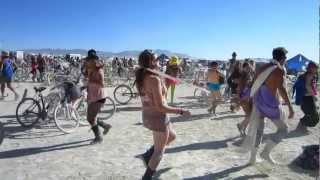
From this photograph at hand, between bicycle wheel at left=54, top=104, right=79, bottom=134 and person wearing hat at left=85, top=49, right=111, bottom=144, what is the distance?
1.38 m

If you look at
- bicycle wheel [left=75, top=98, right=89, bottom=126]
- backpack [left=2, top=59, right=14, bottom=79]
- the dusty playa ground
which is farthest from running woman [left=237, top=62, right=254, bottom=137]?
backpack [left=2, top=59, right=14, bottom=79]

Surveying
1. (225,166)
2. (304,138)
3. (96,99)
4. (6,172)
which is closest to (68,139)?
(96,99)

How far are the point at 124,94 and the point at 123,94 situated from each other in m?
0.05

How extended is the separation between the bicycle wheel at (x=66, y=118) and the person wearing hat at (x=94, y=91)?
1377 millimetres

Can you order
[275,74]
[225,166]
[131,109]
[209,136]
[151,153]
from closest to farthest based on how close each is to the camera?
[151,153], [275,74], [225,166], [209,136], [131,109]

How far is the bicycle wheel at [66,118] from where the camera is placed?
32.4 feet

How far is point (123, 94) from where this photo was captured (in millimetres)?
16406

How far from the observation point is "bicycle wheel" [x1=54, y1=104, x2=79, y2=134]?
9875 millimetres

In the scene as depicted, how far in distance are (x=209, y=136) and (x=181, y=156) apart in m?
2.17

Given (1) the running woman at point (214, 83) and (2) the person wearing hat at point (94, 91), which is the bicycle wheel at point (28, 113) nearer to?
(2) the person wearing hat at point (94, 91)

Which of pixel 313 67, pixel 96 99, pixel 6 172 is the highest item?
pixel 313 67

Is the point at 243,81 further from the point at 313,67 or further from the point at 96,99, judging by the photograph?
the point at 96,99

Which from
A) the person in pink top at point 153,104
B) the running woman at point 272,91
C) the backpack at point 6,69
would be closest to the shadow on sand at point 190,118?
the running woman at point 272,91

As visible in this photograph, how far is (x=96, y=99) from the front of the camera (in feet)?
28.6
